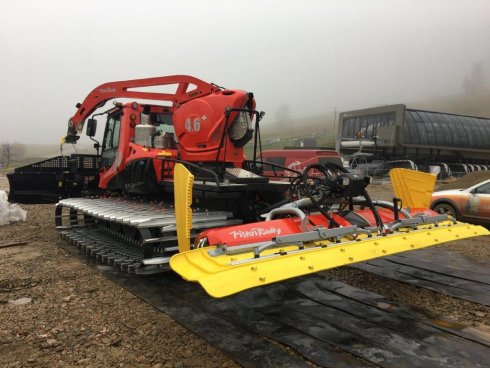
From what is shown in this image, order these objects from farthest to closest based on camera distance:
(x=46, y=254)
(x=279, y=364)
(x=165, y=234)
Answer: (x=46, y=254) → (x=165, y=234) → (x=279, y=364)

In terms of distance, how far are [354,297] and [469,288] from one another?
1.63m

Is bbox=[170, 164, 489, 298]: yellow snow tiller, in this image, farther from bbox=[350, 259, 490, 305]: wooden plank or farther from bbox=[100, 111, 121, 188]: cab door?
bbox=[100, 111, 121, 188]: cab door

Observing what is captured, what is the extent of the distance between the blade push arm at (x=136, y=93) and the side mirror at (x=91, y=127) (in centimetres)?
47

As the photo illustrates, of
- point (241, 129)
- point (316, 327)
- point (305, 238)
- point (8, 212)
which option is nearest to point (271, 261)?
point (305, 238)

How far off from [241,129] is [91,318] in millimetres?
2976

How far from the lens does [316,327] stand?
3.97 m

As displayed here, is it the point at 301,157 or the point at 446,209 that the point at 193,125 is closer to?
the point at 446,209

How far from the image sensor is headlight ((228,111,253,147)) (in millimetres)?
5629

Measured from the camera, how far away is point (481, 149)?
1331 inches

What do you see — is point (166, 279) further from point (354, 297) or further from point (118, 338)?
point (354, 297)

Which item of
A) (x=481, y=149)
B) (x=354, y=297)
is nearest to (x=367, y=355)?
(x=354, y=297)

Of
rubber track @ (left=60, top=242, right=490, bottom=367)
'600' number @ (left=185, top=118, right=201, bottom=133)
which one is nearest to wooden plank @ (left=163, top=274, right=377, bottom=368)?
rubber track @ (left=60, top=242, right=490, bottom=367)

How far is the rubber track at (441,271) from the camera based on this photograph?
5160 mm

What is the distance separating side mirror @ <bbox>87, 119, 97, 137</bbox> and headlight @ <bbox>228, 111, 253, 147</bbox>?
11.2ft
